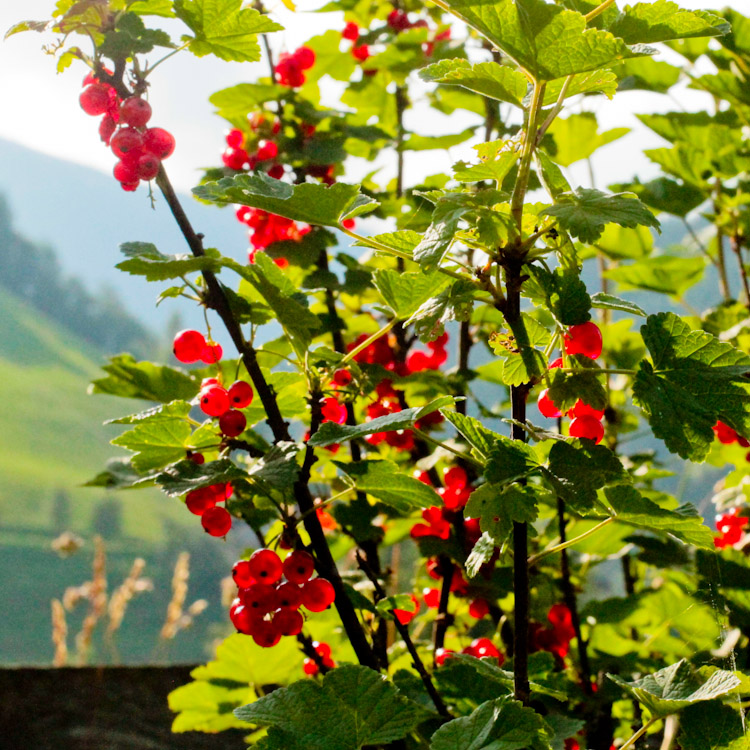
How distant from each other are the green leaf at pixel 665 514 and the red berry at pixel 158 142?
0.58 metres

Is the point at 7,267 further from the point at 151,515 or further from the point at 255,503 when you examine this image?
the point at 255,503

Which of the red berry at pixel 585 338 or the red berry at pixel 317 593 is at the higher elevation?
the red berry at pixel 585 338

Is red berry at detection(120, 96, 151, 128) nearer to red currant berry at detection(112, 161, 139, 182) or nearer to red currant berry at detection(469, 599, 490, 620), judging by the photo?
red currant berry at detection(112, 161, 139, 182)

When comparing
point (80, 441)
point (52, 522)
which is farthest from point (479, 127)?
point (80, 441)

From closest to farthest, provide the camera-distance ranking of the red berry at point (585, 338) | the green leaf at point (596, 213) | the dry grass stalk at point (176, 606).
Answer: the green leaf at point (596, 213), the red berry at point (585, 338), the dry grass stalk at point (176, 606)

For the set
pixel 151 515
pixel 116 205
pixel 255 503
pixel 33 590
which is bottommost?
pixel 255 503

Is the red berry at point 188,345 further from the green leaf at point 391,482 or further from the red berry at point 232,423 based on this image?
the green leaf at point 391,482

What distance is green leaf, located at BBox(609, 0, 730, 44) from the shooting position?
56 centimetres

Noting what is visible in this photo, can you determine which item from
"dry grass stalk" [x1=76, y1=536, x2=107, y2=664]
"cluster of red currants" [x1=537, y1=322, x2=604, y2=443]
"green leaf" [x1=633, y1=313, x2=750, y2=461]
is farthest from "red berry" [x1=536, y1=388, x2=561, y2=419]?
"dry grass stalk" [x1=76, y1=536, x2=107, y2=664]

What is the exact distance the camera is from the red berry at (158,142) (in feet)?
2.71

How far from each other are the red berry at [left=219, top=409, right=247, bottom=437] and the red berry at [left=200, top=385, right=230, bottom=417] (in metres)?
0.01

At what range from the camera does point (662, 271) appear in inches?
56.9

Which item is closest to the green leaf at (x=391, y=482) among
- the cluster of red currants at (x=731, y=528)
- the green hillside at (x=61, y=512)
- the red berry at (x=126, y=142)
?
the red berry at (x=126, y=142)

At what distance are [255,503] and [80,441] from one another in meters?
32.3
